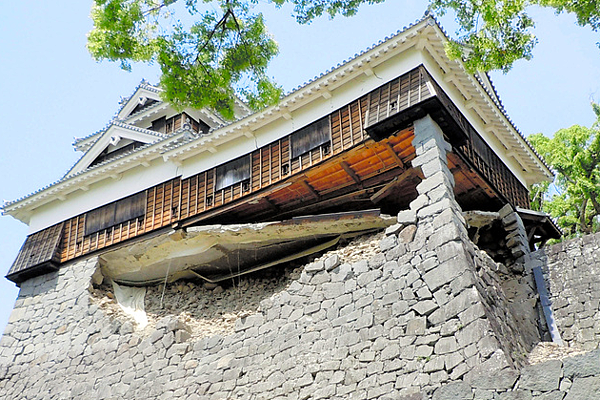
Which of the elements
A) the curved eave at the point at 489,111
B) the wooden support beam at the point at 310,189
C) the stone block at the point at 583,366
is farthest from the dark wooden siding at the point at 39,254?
the stone block at the point at 583,366

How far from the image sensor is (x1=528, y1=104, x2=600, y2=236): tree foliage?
21.8m

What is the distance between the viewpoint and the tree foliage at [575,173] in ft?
71.5

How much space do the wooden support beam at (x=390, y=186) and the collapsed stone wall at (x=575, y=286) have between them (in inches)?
147

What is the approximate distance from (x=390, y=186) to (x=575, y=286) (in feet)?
15.3

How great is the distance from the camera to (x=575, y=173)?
2209 centimetres

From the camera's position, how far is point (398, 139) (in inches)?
546

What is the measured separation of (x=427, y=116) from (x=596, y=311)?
17.9 feet

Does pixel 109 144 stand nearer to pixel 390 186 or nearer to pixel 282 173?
pixel 282 173

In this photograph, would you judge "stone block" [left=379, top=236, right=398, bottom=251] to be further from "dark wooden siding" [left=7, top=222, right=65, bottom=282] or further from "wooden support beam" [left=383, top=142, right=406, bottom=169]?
"dark wooden siding" [left=7, top=222, right=65, bottom=282]

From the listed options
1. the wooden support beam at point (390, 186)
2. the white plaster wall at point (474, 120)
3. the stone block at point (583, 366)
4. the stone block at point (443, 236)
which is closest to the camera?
the stone block at point (583, 366)

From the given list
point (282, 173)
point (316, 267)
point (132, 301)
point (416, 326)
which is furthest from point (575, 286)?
point (132, 301)

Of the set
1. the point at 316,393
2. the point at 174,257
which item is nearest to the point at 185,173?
the point at 174,257

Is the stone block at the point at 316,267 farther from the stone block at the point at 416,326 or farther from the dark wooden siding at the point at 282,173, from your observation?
the dark wooden siding at the point at 282,173

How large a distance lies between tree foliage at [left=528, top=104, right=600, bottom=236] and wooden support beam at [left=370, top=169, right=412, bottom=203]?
984 cm
